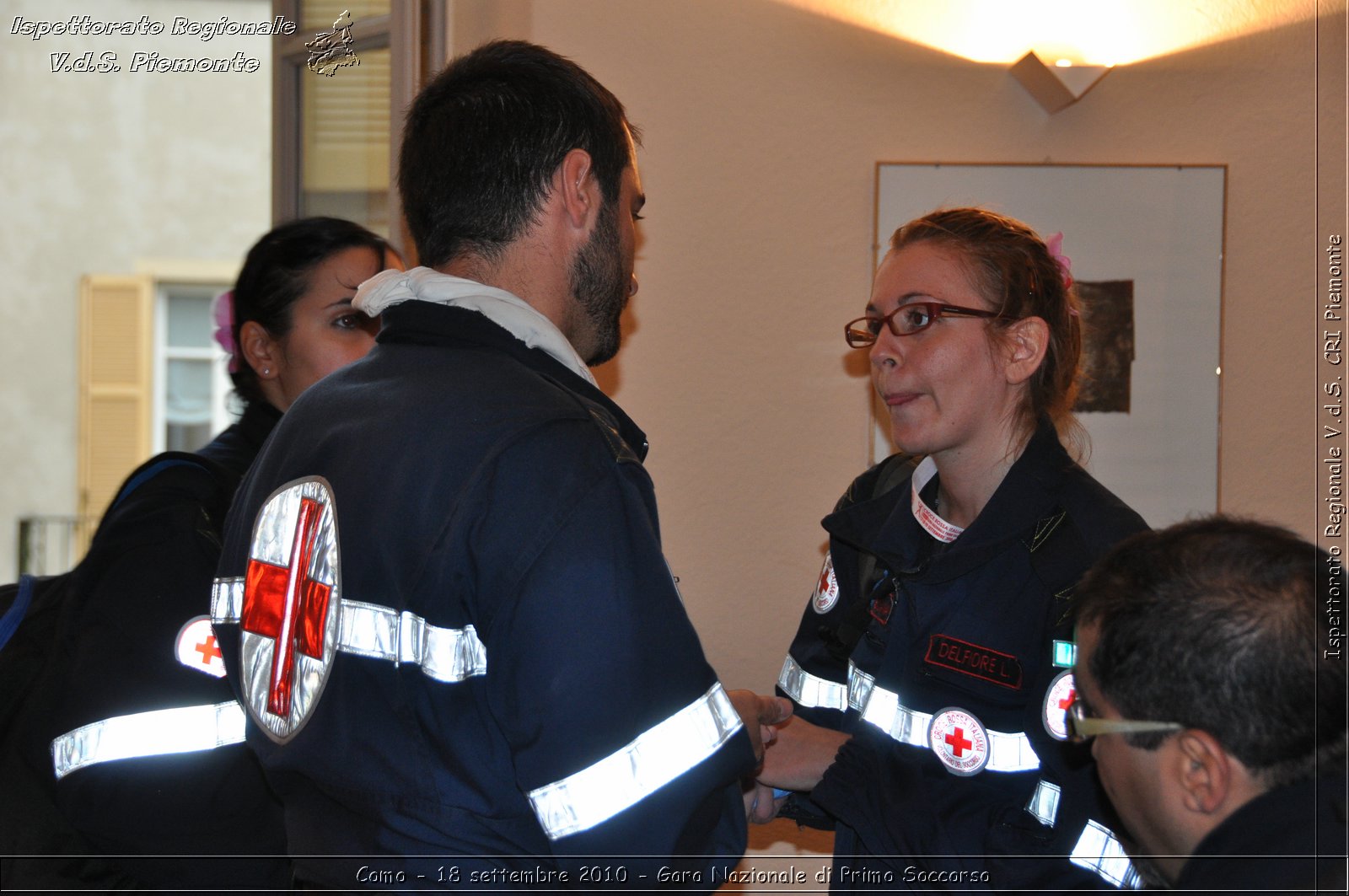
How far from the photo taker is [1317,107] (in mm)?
2996

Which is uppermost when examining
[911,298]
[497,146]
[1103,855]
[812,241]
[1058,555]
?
[812,241]

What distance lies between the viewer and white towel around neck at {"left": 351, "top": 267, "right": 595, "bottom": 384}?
4.09ft

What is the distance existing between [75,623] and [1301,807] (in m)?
1.56

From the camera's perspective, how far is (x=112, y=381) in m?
10.1

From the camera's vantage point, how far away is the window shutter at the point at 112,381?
9789 millimetres

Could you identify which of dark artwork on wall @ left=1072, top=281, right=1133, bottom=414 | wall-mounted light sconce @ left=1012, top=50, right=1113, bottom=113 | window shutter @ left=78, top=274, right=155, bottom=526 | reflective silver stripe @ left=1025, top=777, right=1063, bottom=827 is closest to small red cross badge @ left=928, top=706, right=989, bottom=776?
reflective silver stripe @ left=1025, top=777, right=1063, bottom=827

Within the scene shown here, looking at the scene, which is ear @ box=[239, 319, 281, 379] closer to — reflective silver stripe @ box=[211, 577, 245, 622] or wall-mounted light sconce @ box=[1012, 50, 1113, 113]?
reflective silver stripe @ box=[211, 577, 245, 622]

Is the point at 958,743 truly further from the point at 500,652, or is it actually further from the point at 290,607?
the point at 290,607

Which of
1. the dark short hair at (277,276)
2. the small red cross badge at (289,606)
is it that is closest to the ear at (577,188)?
the small red cross badge at (289,606)

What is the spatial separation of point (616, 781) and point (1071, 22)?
2626 millimetres

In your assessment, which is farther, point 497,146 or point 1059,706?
point 1059,706

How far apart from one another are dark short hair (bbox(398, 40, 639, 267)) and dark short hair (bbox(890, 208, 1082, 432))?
724 mm

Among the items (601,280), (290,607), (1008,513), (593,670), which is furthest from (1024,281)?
(290,607)

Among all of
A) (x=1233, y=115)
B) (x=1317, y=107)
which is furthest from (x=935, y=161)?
(x=1317, y=107)
